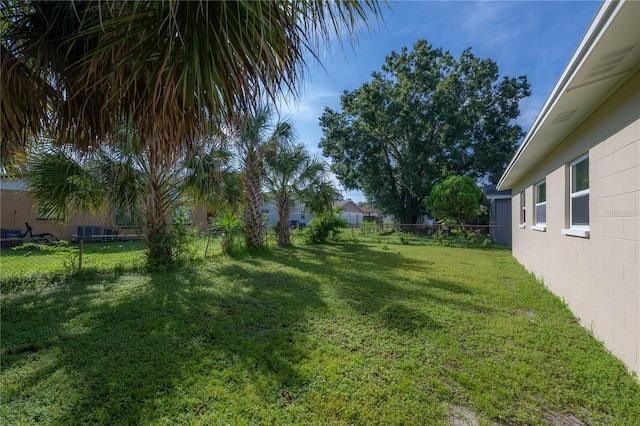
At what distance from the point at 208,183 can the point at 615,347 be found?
7.93 meters

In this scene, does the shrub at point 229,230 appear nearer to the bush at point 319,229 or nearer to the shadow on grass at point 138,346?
the bush at point 319,229

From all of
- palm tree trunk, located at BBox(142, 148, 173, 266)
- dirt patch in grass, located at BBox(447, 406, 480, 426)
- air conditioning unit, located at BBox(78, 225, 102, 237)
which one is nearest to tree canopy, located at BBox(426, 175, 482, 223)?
palm tree trunk, located at BBox(142, 148, 173, 266)

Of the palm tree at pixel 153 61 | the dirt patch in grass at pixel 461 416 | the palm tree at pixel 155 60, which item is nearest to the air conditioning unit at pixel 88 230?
the palm tree at pixel 153 61

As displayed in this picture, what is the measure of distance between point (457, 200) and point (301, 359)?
50.3 feet

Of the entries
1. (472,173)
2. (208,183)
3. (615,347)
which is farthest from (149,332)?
(472,173)

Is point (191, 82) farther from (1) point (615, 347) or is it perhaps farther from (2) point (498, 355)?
(1) point (615, 347)

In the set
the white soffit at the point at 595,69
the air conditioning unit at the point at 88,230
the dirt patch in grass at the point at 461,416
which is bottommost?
the dirt patch in grass at the point at 461,416

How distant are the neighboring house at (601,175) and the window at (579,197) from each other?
2 centimetres

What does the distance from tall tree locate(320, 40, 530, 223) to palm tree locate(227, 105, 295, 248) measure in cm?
1290

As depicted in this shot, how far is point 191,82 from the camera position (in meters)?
2.23

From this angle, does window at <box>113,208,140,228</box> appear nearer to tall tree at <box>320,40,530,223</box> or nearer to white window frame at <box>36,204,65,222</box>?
white window frame at <box>36,204,65,222</box>

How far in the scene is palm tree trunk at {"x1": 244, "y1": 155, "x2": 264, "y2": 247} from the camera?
11352 mm

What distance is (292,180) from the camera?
12984 millimetres

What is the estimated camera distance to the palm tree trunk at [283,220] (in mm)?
13031
